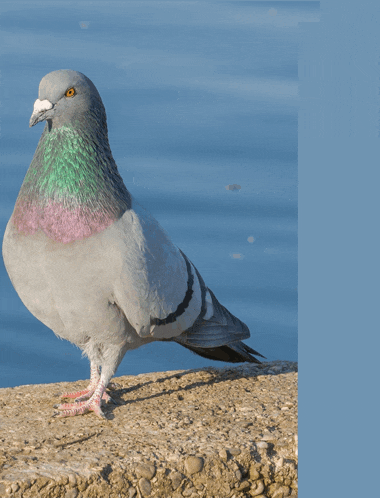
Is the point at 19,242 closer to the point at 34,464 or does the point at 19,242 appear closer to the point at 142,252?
the point at 142,252

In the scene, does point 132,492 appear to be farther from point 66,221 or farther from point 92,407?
point 66,221

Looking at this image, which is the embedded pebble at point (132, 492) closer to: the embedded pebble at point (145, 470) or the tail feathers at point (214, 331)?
the embedded pebble at point (145, 470)

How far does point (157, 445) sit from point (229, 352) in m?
1.06

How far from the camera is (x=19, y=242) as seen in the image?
12.1 ft

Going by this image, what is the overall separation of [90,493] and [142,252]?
1.21m

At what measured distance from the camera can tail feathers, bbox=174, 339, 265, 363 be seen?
4543mm

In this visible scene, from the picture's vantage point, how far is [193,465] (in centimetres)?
353

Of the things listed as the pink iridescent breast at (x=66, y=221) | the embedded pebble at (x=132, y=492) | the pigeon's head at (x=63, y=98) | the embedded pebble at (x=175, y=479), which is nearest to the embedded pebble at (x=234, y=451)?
the embedded pebble at (x=175, y=479)

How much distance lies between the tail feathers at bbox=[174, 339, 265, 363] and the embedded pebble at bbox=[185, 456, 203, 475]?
104 cm

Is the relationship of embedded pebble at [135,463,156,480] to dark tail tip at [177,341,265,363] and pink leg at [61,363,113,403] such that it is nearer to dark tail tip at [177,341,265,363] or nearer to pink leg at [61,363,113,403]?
pink leg at [61,363,113,403]

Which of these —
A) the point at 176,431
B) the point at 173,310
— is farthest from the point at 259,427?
the point at 173,310

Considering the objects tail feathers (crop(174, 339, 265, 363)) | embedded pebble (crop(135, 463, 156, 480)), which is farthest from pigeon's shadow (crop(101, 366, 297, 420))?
embedded pebble (crop(135, 463, 156, 480))

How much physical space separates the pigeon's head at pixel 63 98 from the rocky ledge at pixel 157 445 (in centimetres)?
163

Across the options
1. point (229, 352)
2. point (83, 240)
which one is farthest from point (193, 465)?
point (83, 240)
